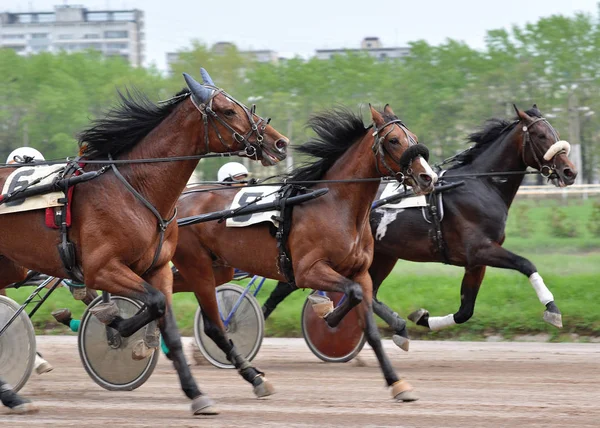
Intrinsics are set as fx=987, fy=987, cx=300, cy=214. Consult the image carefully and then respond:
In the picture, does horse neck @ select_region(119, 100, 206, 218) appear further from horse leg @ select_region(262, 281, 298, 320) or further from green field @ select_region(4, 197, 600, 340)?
green field @ select_region(4, 197, 600, 340)

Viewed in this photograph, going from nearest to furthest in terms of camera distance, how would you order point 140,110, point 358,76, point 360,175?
point 140,110 < point 360,175 < point 358,76

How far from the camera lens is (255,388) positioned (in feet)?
22.9

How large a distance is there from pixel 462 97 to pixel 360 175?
85.7 ft

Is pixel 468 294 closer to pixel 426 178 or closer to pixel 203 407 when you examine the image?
pixel 426 178

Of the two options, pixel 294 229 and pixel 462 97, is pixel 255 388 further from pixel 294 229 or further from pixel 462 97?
pixel 462 97

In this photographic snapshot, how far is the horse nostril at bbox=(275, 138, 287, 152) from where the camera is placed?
650 cm

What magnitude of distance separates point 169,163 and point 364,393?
216 centimetres

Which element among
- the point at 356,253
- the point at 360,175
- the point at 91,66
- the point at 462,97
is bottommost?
the point at 356,253

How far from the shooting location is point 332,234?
23.5 ft

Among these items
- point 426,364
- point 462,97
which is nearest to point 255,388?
point 426,364

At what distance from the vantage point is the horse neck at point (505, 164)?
9000 millimetres

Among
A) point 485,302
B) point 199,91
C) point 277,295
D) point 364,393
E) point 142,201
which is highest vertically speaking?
point 199,91

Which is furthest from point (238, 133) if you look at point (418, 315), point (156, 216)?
point (418, 315)

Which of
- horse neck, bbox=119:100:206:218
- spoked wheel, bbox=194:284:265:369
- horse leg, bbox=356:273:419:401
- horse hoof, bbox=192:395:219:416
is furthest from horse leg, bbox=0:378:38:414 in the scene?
spoked wheel, bbox=194:284:265:369
